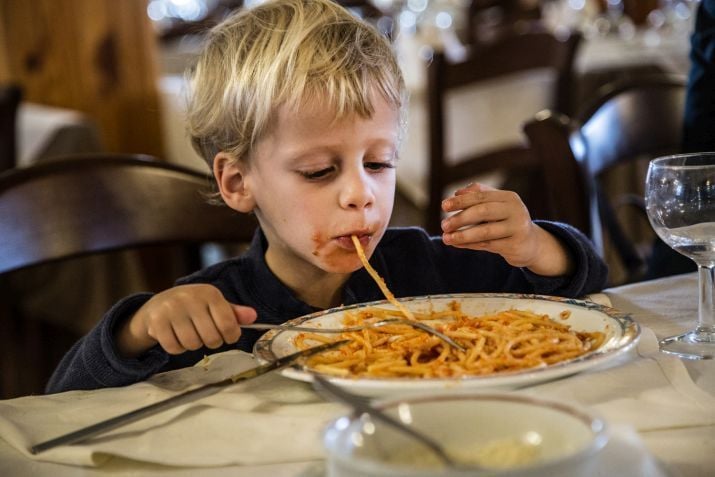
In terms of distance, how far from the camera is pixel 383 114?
1159mm

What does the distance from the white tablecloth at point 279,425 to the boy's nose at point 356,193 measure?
0.31 metres

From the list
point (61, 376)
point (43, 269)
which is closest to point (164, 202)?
A: point (61, 376)

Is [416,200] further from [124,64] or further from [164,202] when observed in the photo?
[164,202]

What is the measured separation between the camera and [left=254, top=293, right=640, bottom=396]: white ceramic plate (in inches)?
27.1

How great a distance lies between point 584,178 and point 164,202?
60 cm

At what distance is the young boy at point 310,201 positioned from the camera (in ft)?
3.39

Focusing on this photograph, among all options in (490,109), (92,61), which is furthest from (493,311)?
(92,61)

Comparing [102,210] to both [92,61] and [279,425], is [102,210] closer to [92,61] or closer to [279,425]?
[279,425]

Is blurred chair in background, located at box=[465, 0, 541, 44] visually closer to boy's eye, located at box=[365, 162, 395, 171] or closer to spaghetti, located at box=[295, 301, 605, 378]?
boy's eye, located at box=[365, 162, 395, 171]

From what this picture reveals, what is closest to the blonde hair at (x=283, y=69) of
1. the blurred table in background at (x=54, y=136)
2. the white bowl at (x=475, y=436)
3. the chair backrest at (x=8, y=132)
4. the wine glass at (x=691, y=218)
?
the wine glass at (x=691, y=218)

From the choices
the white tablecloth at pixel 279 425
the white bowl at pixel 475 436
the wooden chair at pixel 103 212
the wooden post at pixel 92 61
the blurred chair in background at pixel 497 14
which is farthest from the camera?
the blurred chair in background at pixel 497 14

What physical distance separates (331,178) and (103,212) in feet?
1.18

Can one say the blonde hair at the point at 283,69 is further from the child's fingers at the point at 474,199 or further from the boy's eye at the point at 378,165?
the child's fingers at the point at 474,199

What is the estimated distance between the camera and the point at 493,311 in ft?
3.12
